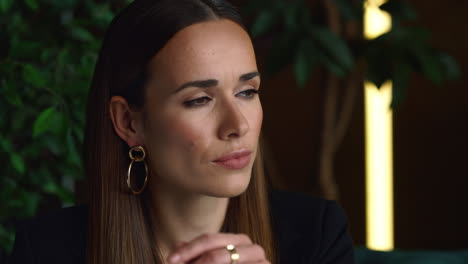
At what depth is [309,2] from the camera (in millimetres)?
2924

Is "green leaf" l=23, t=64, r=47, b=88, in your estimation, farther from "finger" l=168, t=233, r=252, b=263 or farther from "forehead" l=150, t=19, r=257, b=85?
"finger" l=168, t=233, r=252, b=263

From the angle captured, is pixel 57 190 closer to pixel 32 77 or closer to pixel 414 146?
pixel 32 77

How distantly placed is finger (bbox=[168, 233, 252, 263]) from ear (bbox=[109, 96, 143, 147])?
0.82 ft

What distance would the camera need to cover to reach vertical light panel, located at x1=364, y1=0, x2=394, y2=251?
2.86 meters

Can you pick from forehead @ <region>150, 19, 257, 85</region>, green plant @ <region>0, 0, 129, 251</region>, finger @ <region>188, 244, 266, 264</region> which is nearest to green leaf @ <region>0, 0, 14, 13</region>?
green plant @ <region>0, 0, 129, 251</region>

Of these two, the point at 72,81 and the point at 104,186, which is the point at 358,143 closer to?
the point at 72,81

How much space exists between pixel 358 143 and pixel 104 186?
75.7 inches

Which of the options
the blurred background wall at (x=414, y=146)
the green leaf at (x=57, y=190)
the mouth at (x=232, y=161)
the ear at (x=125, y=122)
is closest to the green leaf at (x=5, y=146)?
the green leaf at (x=57, y=190)

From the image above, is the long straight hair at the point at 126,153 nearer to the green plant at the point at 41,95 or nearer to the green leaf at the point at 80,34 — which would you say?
the green plant at the point at 41,95

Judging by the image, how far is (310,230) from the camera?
1314mm

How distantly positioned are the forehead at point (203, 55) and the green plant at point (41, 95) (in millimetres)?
434

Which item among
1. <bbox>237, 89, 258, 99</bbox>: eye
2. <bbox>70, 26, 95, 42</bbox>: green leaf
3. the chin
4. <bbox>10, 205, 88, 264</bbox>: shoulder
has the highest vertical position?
<bbox>70, 26, 95, 42</bbox>: green leaf

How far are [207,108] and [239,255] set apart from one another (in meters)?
0.24

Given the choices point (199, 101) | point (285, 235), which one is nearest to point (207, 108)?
point (199, 101)
